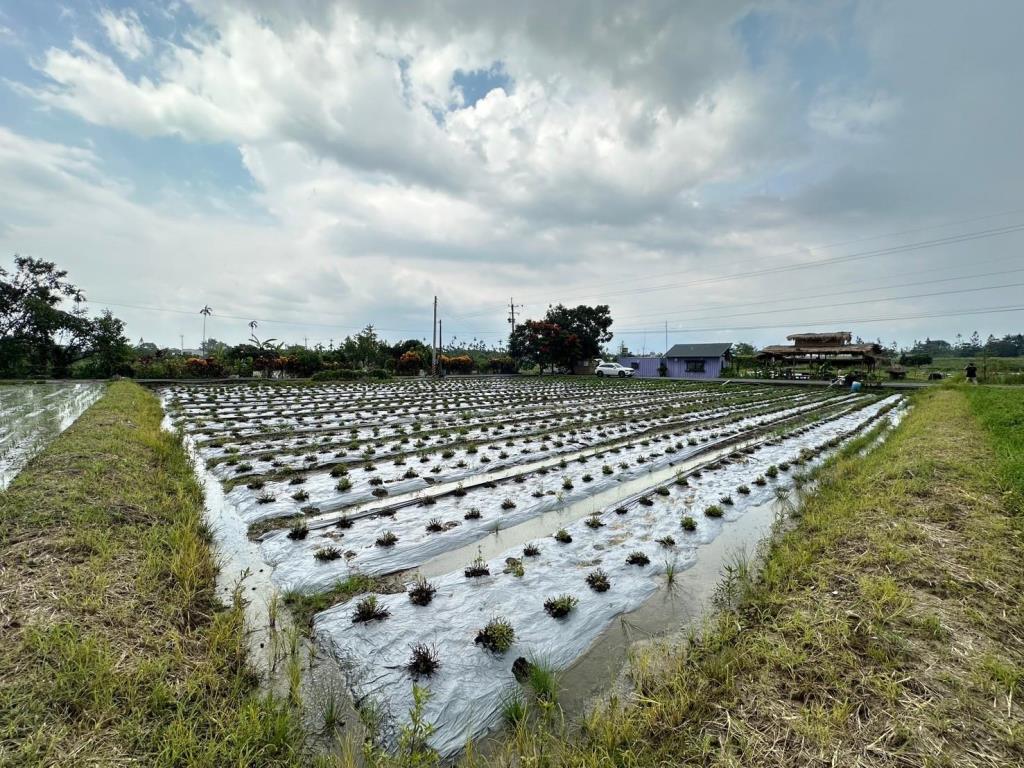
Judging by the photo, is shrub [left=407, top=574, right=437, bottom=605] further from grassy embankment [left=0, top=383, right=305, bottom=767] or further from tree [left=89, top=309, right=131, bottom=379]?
tree [left=89, top=309, right=131, bottom=379]

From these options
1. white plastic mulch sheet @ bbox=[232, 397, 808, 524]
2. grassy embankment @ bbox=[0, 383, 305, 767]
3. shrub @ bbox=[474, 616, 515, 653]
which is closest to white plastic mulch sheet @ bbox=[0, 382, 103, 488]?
grassy embankment @ bbox=[0, 383, 305, 767]

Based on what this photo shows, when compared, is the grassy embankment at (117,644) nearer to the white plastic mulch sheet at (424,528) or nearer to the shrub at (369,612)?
the white plastic mulch sheet at (424,528)

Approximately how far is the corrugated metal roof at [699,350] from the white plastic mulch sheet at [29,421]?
4900 centimetres

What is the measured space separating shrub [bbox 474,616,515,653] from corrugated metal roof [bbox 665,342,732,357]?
4936cm

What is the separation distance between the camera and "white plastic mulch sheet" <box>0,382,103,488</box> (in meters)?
6.79

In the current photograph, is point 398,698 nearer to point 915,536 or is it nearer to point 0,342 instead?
point 915,536

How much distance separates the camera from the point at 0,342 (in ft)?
79.0

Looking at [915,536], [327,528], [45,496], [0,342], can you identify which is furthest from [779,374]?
[0,342]

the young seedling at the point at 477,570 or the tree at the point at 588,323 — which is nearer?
the young seedling at the point at 477,570

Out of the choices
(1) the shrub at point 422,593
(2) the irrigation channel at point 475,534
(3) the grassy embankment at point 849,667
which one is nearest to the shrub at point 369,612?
(2) the irrigation channel at point 475,534

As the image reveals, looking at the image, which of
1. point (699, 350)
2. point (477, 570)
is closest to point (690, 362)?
point (699, 350)

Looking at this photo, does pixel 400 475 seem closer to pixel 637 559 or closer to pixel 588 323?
pixel 637 559

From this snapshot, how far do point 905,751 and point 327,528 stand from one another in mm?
5390

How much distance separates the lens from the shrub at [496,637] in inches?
128
